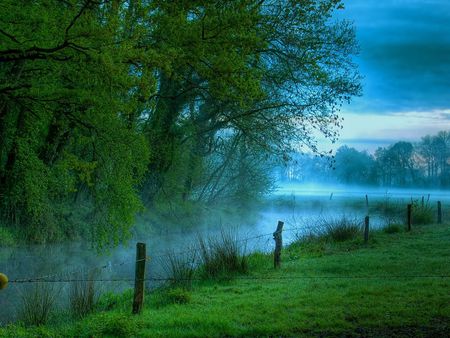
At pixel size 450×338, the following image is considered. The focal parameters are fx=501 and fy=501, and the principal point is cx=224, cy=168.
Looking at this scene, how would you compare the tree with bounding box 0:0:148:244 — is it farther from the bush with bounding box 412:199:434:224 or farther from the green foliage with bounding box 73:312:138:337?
the bush with bounding box 412:199:434:224

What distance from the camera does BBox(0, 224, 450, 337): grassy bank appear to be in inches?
299

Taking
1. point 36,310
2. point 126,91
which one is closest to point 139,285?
point 36,310

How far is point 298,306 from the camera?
9.08 meters

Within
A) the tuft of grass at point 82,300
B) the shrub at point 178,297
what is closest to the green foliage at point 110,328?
the tuft of grass at point 82,300

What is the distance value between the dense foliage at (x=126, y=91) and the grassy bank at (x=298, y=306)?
18.5ft

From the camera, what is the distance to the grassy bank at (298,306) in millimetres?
7598

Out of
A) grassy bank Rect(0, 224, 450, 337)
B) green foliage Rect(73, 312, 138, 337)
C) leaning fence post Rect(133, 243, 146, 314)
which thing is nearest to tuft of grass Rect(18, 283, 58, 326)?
grassy bank Rect(0, 224, 450, 337)

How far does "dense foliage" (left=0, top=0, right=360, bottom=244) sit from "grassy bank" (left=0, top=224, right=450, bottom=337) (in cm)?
563

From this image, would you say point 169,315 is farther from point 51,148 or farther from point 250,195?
point 250,195

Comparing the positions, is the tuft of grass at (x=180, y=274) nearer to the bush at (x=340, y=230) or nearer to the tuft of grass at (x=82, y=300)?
the tuft of grass at (x=82, y=300)

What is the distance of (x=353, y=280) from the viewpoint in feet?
38.0

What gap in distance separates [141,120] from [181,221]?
7.90 metres

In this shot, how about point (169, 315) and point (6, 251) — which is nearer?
point (169, 315)

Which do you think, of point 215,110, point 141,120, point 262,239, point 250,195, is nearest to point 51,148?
point 141,120
